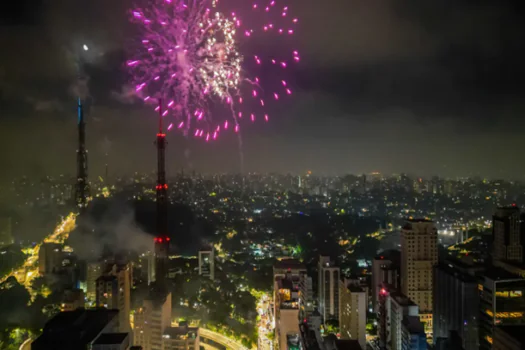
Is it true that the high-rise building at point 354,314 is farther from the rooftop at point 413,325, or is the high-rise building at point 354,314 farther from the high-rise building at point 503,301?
the high-rise building at point 503,301

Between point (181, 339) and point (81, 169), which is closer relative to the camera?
point (181, 339)

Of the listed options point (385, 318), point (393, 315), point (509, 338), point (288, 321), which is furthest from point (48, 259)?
point (509, 338)

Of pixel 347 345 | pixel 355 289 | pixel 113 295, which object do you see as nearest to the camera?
pixel 347 345

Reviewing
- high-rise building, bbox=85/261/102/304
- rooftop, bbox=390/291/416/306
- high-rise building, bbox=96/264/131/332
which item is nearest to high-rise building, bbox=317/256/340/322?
rooftop, bbox=390/291/416/306

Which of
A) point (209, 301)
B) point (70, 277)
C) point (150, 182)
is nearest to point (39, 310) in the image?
point (70, 277)

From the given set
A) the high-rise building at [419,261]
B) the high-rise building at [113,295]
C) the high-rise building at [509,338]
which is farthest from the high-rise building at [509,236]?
the high-rise building at [113,295]

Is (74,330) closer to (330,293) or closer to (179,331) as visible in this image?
(179,331)

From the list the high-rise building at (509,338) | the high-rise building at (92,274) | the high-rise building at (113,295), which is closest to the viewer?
the high-rise building at (509,338)
